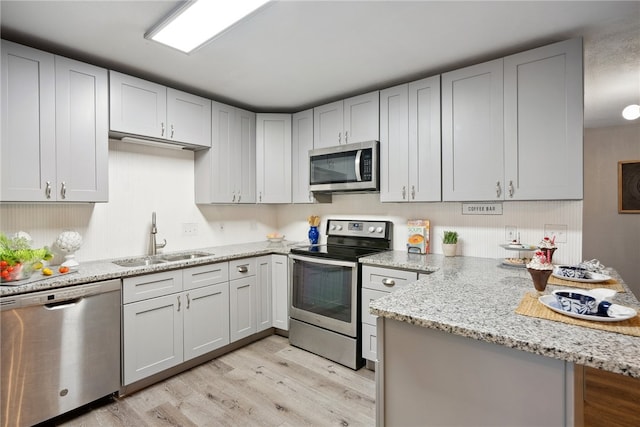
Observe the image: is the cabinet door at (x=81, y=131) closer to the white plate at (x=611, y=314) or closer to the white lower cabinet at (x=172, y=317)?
the white lower cabinet at (x=172, y=317)

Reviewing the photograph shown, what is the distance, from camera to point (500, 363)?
1075 millimetres

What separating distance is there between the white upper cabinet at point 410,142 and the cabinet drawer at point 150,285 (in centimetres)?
181

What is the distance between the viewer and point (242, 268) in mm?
2883

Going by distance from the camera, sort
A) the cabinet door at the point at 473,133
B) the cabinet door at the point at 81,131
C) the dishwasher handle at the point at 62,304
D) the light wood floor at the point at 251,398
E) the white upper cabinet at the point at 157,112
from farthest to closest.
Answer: the white upper cabinet at the point at 157,112
the cabinet door at the point at 473,133
the cabinet door at the point at 81,131
the light wood floor at the point at 251,398
the dishwasher handle at the point at 62,304

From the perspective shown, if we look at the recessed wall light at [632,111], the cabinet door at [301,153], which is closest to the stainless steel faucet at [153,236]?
the cabinet door at [301,153]

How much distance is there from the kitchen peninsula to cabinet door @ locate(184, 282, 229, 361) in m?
1.73

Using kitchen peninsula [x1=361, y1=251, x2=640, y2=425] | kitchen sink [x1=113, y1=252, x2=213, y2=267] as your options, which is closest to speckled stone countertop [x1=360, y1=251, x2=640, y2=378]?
kitchen peninsula [x1=361, y1=251, x2=640, y2=425]

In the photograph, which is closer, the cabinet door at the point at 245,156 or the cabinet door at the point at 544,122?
the cabinet door at the point at 544,122

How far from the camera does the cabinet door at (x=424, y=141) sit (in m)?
2.47

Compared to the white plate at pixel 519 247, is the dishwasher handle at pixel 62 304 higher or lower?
lower

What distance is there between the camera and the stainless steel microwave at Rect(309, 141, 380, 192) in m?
2.76

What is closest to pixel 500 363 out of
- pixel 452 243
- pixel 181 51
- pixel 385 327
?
pixel 385 327

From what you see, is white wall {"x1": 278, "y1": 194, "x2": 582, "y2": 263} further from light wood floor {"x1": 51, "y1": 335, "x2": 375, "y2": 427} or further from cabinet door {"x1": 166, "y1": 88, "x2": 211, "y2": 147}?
cabinet door {"x1": 166, "y1": 88, "x2": 211, "y2": 147}

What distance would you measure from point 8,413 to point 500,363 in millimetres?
2446
